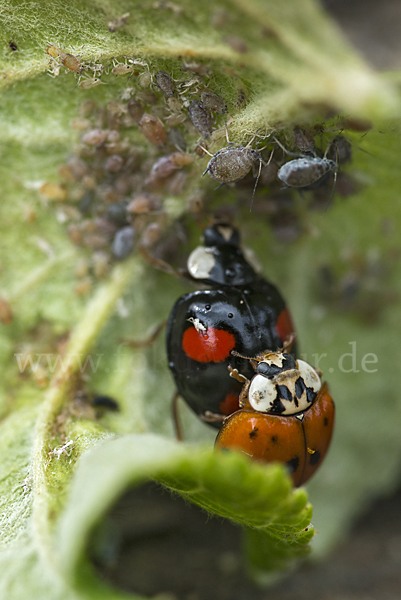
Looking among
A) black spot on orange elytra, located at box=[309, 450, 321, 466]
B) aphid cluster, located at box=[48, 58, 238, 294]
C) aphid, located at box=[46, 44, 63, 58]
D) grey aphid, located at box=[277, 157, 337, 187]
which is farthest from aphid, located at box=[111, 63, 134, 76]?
black spot on orange elytra, located at box=[309, 450, 321, 466]

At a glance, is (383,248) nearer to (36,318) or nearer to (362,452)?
(362,452)

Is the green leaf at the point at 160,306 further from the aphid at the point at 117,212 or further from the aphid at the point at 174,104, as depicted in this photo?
the aphid at the point at 117,212

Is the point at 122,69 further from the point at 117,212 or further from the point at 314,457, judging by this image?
the point at 314,457

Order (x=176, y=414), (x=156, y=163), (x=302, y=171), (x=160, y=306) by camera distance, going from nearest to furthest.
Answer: (x=302, y=171), (x=156, y=163), (x=176, y=414), (x=160, y=306)

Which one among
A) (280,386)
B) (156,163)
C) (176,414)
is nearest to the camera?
(280,386)

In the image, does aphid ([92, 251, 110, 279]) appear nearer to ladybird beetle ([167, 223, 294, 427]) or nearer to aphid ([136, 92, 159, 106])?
ladybird beetle ([167, 223, 294, 427])

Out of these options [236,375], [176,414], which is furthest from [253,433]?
[176,414]

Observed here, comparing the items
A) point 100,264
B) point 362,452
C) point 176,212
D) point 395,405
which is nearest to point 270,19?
point 176,212
